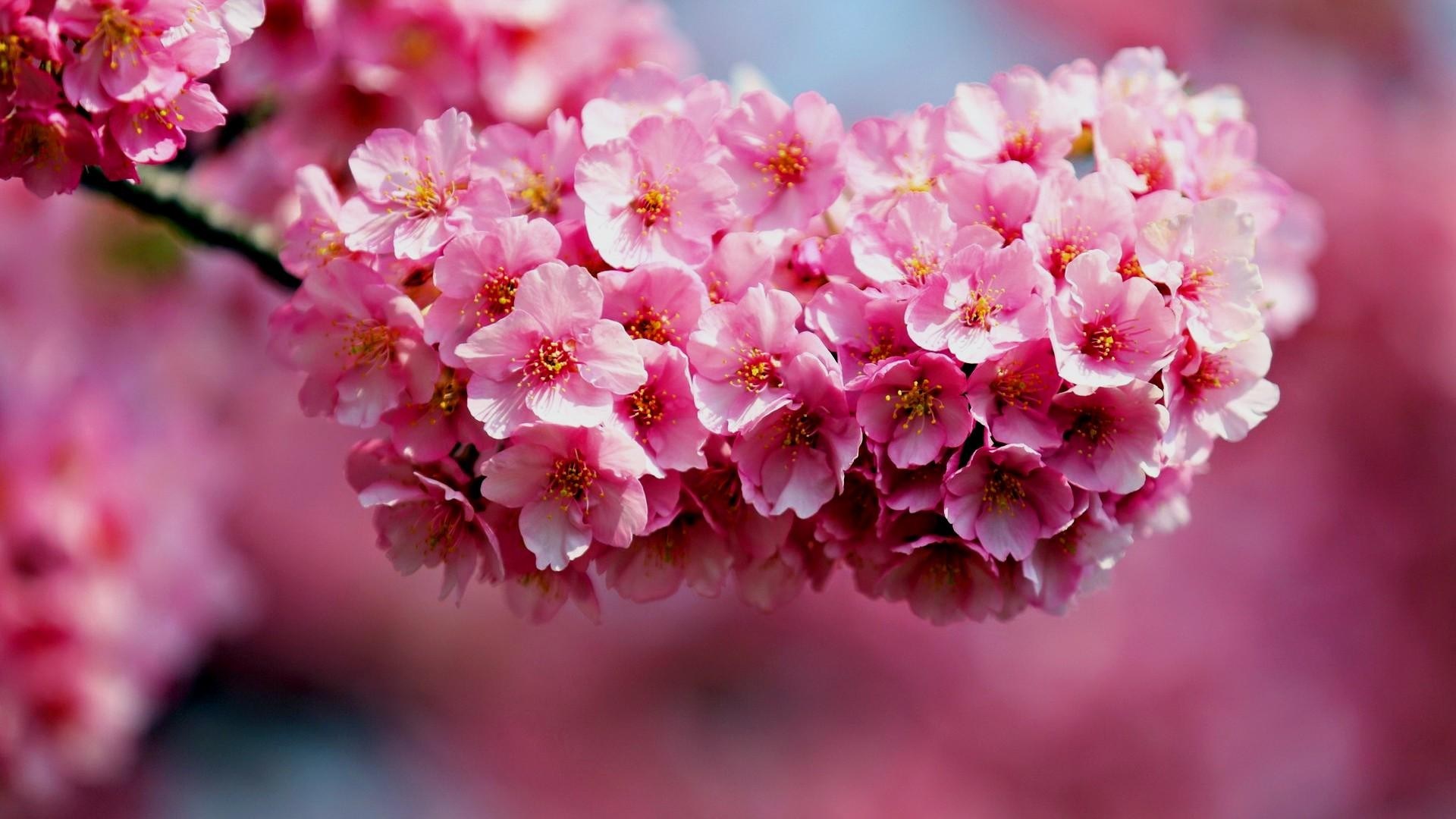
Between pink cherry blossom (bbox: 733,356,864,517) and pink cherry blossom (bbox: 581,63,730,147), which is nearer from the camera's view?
pink cherry blossom (bbox: 733,356,864,517)

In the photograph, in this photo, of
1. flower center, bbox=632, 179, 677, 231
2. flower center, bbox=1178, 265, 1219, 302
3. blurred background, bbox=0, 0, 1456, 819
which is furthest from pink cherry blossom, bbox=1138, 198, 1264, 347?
blurred background, bbox=0, 0, 1456, 819

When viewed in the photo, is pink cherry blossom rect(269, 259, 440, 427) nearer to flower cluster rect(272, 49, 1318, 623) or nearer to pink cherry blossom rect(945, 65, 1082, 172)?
flower cluster rect(272, 49, 1318, 623)

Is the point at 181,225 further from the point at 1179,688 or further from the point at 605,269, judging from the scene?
the point at 1179,688

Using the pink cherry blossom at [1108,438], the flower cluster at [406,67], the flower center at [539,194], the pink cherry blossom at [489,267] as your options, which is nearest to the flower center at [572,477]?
the pink cherry blossom at [489,267]

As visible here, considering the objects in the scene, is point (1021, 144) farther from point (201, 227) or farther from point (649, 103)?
point (201, 227)

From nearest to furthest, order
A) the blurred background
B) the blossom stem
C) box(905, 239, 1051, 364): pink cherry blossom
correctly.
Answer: box(905, 239, 1051, 364): pink cherry blossom → the blossom stem → the blurred background

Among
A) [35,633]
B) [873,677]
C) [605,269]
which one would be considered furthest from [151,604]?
[873,677]
